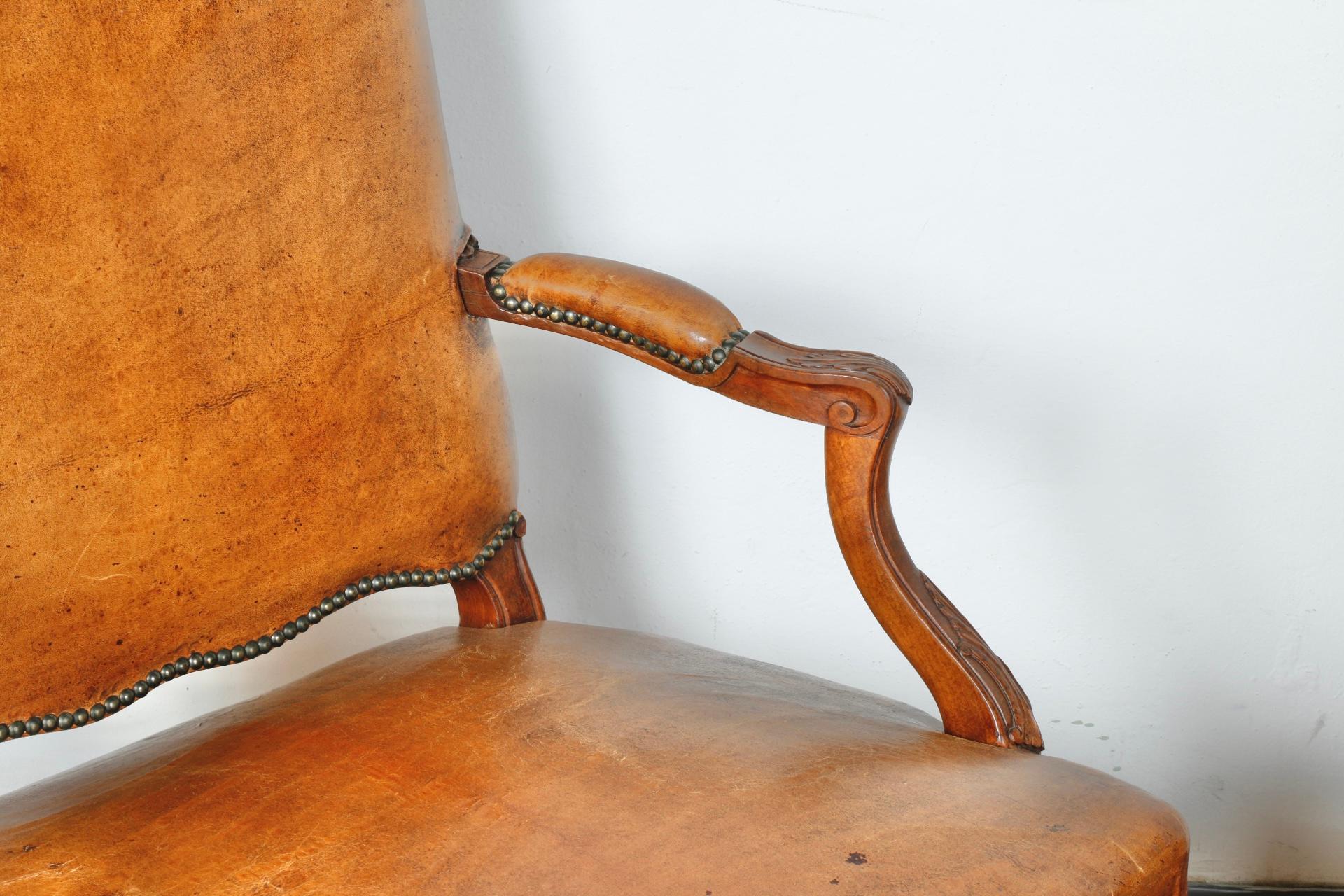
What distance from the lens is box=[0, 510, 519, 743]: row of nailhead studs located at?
782mm

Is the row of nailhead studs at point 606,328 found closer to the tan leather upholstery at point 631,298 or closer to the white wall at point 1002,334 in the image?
the tan leather upholstery at point 631,298

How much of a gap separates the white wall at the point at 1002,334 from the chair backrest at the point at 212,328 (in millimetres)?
329

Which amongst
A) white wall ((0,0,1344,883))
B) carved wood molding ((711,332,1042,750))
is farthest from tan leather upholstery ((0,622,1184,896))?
white wall ((0,0,1344,883))

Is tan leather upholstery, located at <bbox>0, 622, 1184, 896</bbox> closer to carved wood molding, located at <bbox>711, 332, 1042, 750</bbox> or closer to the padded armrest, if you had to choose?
carved wood molding, located at <bbox>711, 332, 1042, 750</bbox>

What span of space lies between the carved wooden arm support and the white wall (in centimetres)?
A: 38

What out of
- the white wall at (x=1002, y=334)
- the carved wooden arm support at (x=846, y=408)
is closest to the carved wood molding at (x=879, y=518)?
the carved wooden arm support at (x=846, y=408)

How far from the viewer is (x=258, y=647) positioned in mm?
863

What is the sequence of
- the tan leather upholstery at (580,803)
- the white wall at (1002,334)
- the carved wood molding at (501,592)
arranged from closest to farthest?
the tan leather upholstery at (580,803)
the carved wood molding at (501,592)
the white wall at (1002,334)

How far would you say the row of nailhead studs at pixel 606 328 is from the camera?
827mm

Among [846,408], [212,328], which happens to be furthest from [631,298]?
[212,328]

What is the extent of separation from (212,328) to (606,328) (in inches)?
10.5

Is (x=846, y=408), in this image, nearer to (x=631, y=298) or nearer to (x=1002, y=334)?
(x=631, y=298)

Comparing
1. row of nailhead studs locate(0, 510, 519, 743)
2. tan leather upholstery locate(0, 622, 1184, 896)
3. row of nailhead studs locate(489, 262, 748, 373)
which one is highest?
row of nailhead studs locate(489, 262, 748, 373)

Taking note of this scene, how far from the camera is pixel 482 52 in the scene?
1204 millimetres
